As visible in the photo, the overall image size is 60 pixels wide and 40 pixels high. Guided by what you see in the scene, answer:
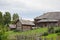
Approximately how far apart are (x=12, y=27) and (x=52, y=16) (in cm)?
1450

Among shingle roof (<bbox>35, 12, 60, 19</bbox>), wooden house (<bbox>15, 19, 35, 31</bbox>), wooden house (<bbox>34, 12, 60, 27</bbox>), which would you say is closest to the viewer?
wooden house (<bbox>15, 19, 35, 31</bbox>)

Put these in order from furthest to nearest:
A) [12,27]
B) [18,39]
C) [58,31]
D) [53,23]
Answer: [12,27] < [53,23] < [58,31] < [18,39]

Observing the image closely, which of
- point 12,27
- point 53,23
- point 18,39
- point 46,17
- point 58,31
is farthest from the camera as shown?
point 12,27

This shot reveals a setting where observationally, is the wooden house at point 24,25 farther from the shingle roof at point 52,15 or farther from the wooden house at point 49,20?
the shingle roof at point 52,15

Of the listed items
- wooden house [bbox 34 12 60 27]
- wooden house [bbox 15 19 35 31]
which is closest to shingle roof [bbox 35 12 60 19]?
wooden house [bbox 34 12 60 27]

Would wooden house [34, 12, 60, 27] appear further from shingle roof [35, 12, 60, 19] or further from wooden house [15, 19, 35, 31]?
wooden house [15, 19, 35, 31]

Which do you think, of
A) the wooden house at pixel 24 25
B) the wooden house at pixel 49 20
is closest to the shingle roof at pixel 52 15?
the wooden house at pixel 49 20

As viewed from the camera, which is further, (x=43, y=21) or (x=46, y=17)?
(x=46, y=17)

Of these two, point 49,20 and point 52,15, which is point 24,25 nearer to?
point 49,20

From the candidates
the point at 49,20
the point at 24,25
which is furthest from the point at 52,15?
the point at 24,25

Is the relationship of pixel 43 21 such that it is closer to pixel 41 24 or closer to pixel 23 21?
pixel 41 24

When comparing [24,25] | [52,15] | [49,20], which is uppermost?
[52,15]

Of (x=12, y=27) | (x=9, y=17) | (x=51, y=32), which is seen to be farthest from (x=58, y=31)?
(x=9, y=17)

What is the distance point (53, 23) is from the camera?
64.9 m
